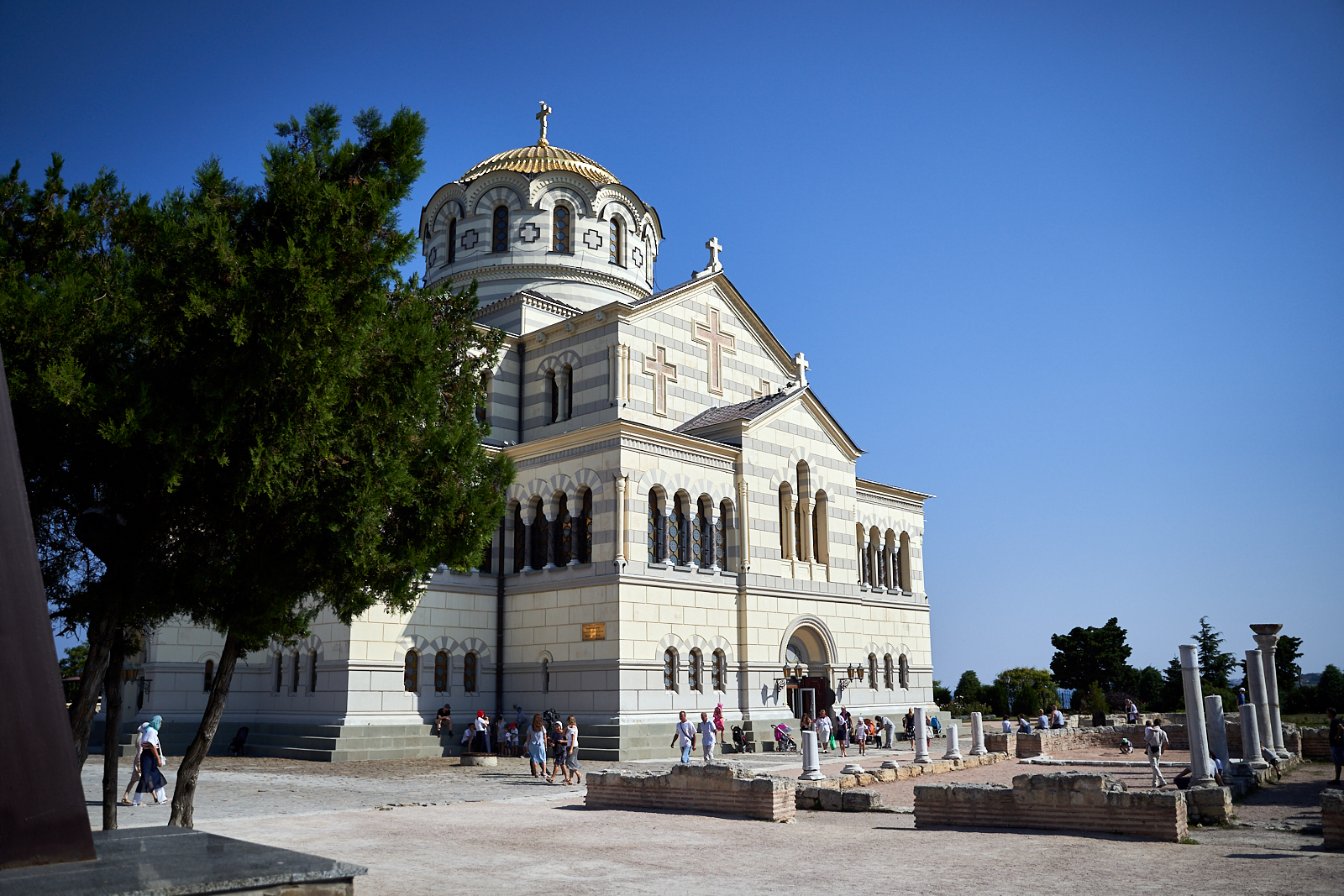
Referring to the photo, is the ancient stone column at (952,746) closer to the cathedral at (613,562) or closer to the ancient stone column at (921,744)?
the ancient stone column at (921,744)

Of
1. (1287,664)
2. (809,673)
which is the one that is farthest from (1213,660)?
(809,673)

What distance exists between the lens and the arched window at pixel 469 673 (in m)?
28.9

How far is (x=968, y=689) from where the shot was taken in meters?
60.8

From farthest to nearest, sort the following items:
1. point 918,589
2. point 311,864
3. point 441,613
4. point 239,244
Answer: point 918,589
point 441,613
point 239,244
point 311,864


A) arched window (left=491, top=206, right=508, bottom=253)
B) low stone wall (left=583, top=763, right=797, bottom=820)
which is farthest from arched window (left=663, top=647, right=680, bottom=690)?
arched window (left=491, top=206, right=508, bottom=253)

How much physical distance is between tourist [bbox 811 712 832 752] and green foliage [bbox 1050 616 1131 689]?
40133 millimetres

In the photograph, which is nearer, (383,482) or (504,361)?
(383,482)

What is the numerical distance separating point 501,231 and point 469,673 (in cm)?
1688

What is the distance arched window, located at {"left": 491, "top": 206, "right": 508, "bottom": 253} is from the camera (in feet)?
122

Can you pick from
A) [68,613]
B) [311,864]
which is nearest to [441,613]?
[68,613]

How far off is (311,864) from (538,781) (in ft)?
51.4

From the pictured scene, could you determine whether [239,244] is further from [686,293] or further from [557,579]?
[686,293]

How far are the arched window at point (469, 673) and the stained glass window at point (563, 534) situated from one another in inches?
145

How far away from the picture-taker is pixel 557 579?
2861cm
